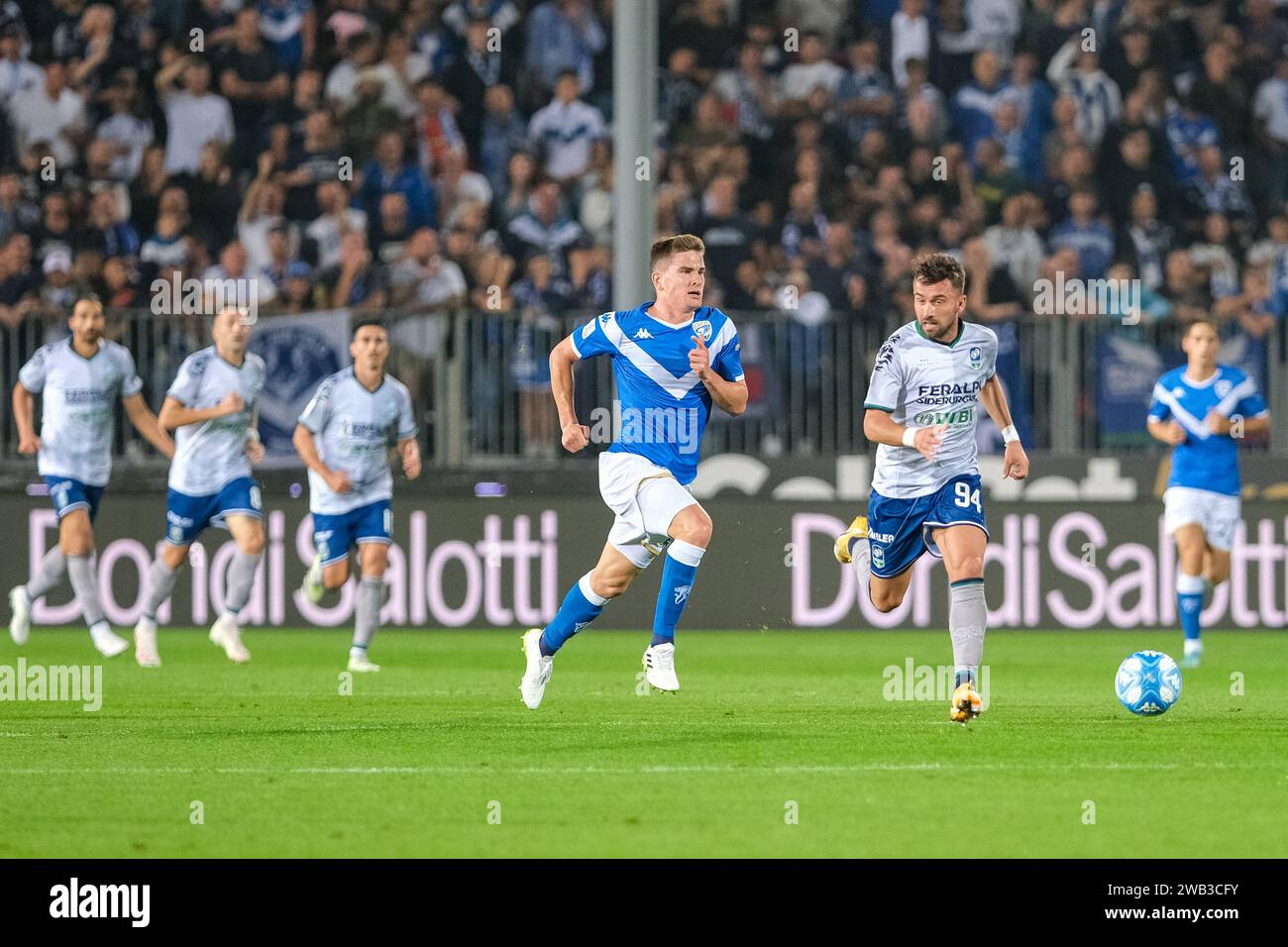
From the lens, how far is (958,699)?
9.35m

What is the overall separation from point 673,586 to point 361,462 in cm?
390

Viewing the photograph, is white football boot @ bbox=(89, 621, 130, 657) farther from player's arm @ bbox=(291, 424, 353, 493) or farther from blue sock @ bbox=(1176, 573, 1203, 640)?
blue sock @ bbox=(1176, 573, 1203, 640)

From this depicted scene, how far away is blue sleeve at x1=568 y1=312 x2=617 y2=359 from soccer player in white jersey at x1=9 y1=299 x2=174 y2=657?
4702 millimetres

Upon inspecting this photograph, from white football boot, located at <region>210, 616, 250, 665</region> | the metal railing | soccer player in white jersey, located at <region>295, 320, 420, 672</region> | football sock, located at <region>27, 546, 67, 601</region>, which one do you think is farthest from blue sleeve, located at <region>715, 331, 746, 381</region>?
the metal railing

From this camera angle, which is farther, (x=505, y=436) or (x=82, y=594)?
(x=505, y=436)

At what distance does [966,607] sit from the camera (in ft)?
31.2

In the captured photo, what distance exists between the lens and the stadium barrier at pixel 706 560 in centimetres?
1717

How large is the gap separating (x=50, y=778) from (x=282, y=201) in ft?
36.0

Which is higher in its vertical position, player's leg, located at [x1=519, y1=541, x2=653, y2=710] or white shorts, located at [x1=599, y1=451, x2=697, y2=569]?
white shorts, located at [x1=599, y1=451, x2=697, y2=569]

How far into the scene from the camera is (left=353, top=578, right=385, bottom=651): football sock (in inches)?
543

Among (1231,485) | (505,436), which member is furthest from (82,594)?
(1231,485)

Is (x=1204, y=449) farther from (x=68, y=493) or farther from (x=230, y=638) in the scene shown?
(x=68, y=493)

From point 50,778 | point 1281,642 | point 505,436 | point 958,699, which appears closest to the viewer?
point 50,778
